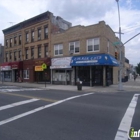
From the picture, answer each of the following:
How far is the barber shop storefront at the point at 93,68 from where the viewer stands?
64.8ft

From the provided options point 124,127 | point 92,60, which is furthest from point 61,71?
point 124,127

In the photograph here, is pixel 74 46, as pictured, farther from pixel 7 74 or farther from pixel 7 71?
pixel 7 74

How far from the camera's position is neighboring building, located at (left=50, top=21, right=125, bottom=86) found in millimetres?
20219

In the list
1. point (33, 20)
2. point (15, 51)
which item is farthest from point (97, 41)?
point (15, 51)

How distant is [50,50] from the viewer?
A: 2538cm

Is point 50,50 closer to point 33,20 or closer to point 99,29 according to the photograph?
point 33,20

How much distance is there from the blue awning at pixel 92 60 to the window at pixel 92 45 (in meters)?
1.02

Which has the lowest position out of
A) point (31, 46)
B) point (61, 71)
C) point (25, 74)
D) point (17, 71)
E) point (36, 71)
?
point (25, 74)

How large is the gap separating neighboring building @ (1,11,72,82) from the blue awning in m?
5.52

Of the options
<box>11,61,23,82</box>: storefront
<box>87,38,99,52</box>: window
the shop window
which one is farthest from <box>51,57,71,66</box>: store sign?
the shop window

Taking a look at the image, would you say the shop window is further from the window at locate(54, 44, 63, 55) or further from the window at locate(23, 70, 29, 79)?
the window at locate(54, 44, 63, 55)

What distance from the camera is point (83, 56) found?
69.6 ft

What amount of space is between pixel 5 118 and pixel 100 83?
1643cm

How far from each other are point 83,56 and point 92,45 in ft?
6.32
